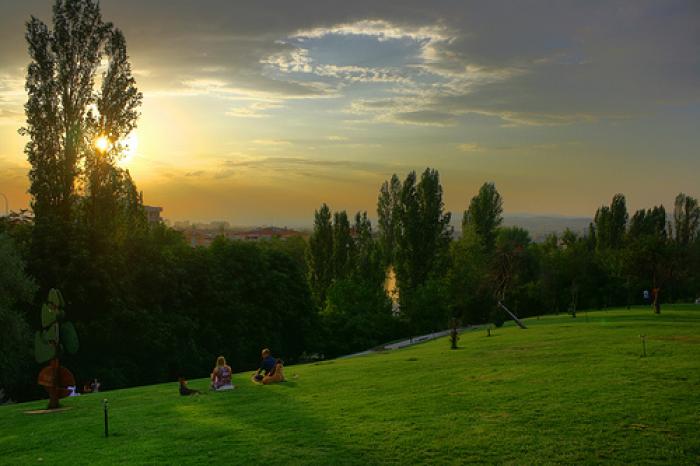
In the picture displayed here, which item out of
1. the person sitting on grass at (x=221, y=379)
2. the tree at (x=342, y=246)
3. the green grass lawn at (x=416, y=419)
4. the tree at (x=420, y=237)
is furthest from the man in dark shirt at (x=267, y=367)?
the tree at (x=342, y=246)

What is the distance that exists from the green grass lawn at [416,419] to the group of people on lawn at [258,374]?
70cm

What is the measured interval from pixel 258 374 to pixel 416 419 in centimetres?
1099

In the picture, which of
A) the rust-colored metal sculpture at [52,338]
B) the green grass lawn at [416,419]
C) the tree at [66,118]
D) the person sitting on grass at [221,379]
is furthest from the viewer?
the tree at [66,118]

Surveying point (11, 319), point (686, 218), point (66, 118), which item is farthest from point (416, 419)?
point (686, 218)

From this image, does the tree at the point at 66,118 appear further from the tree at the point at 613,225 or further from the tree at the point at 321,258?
the tree at the point at 613,225

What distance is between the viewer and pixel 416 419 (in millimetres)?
15344

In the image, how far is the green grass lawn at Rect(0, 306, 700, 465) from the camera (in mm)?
12633

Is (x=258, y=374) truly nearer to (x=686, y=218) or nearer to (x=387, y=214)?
(x=387, y=214)

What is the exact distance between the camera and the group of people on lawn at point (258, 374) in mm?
22703

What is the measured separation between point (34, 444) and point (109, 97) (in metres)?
34.5

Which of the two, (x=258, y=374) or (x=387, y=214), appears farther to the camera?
(x=387, y=214)

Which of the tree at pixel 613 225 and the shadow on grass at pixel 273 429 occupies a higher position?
the tree at pixel 613 225

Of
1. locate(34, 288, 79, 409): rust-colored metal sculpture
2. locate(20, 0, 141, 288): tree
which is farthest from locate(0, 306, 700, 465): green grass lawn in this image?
locate(20, 0, 141, 288): tree

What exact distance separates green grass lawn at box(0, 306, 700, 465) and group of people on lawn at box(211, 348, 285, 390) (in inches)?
27.6
